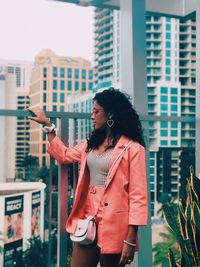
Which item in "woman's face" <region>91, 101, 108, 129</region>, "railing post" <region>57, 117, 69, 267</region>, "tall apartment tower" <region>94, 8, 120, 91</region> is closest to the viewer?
"woman's face" <region>91, 101, 108, 129</region>

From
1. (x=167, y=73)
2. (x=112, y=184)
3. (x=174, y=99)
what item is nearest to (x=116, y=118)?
(x=112, y=184)

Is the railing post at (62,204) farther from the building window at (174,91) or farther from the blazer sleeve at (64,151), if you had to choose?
the building window at (174,91)

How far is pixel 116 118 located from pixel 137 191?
30 centimetres

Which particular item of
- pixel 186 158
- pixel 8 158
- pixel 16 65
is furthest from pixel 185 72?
pixel 186 158

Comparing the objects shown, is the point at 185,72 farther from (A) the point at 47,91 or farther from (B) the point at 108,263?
(B) the point at 108,263

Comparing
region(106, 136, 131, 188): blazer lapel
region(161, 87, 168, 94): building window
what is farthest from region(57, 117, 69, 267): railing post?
region(161, 87, 168, 94): building window

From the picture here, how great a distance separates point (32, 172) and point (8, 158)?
35.1 feet

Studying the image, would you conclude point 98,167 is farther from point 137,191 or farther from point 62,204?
point 62,204

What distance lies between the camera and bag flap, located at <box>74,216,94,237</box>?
159cm

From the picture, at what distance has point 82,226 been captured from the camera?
1.61 metres

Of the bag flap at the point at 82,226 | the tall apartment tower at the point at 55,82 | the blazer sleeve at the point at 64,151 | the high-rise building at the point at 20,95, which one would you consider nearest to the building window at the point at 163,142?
the tall apartment tower at the point at 55,82

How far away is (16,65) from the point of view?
63562 mm

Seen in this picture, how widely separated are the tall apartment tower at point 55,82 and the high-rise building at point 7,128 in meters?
3.55

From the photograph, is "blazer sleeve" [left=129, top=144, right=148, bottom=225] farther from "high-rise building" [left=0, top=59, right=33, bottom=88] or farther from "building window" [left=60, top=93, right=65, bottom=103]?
"building window" [left=60, top=93, right=65, bottom=103]
